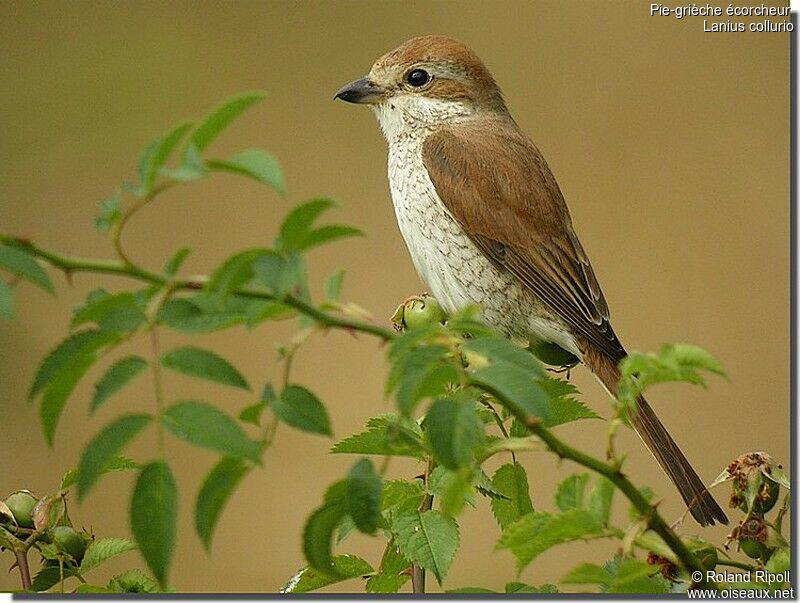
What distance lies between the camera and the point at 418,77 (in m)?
2.90

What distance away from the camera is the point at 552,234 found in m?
2.76

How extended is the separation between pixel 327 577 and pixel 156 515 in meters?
0.43

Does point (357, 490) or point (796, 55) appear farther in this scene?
point (796, 55)

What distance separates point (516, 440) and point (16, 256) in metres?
0.43

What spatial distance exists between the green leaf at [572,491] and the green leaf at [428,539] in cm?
17

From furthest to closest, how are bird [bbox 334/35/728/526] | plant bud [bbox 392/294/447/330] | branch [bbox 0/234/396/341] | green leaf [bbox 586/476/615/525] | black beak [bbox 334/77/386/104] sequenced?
1. black beak [bbox 334/77/386/104]
2. bird [bbox 334/35/728/526]
3. plant bud [bbox 392/294/447/330]
4. green leaf [bbox 586/476/615/525]
5. branch [bbox 0/234/396/341]

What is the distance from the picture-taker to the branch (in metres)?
0.83

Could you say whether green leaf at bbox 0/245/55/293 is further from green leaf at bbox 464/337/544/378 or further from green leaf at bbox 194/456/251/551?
green leaf at bbox 464/337/544/378

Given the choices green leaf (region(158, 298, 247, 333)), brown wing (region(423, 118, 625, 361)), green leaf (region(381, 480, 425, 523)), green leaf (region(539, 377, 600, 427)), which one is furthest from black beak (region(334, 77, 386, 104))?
green leaf (region(158, 298, 247, 333))

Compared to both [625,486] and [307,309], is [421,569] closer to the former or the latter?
[625,486]

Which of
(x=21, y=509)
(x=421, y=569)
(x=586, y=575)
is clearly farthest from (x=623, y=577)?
(x=21, y=509)

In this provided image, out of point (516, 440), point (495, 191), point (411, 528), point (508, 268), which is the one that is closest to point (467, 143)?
point (495, 191)

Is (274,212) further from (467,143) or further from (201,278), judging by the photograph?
(201,278)

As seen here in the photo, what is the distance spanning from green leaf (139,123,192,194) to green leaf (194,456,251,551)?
233 mm
